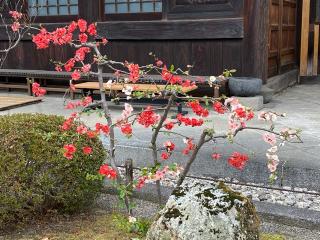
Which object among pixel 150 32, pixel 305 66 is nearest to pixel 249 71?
pixel 150 32

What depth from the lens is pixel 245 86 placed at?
26.5ft

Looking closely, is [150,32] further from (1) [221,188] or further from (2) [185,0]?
(1) [221,188]

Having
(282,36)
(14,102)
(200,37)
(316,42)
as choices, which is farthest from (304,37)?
(14,102)

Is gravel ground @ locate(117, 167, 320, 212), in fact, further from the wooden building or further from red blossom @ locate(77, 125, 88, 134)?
the wooden building

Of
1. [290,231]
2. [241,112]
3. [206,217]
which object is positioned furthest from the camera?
[290,231]

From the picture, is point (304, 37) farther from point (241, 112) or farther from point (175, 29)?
point (241, 112)

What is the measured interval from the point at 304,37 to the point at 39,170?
9.65m

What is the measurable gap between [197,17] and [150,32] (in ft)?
3.23

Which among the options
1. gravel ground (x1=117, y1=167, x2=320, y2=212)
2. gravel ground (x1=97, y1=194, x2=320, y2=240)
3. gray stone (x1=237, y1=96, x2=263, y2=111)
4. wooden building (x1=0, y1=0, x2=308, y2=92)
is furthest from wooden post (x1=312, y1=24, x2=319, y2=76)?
gravel ground (x1=97, y1=194, x2=320, y2=240)

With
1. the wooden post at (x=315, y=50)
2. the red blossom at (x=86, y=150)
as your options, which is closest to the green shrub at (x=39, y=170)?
the red blossom at (x=86, y=150)

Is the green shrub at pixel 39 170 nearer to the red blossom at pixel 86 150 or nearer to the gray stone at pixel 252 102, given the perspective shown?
the red blossom at pixel 86 150

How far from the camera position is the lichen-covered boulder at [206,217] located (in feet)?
8.92

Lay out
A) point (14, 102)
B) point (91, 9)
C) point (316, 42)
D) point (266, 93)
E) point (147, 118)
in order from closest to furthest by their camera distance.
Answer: point (147, 118) < point (266, 93) < point (14, 102) < point (91, 9) < point (316, 42)

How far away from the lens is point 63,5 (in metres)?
10.3
